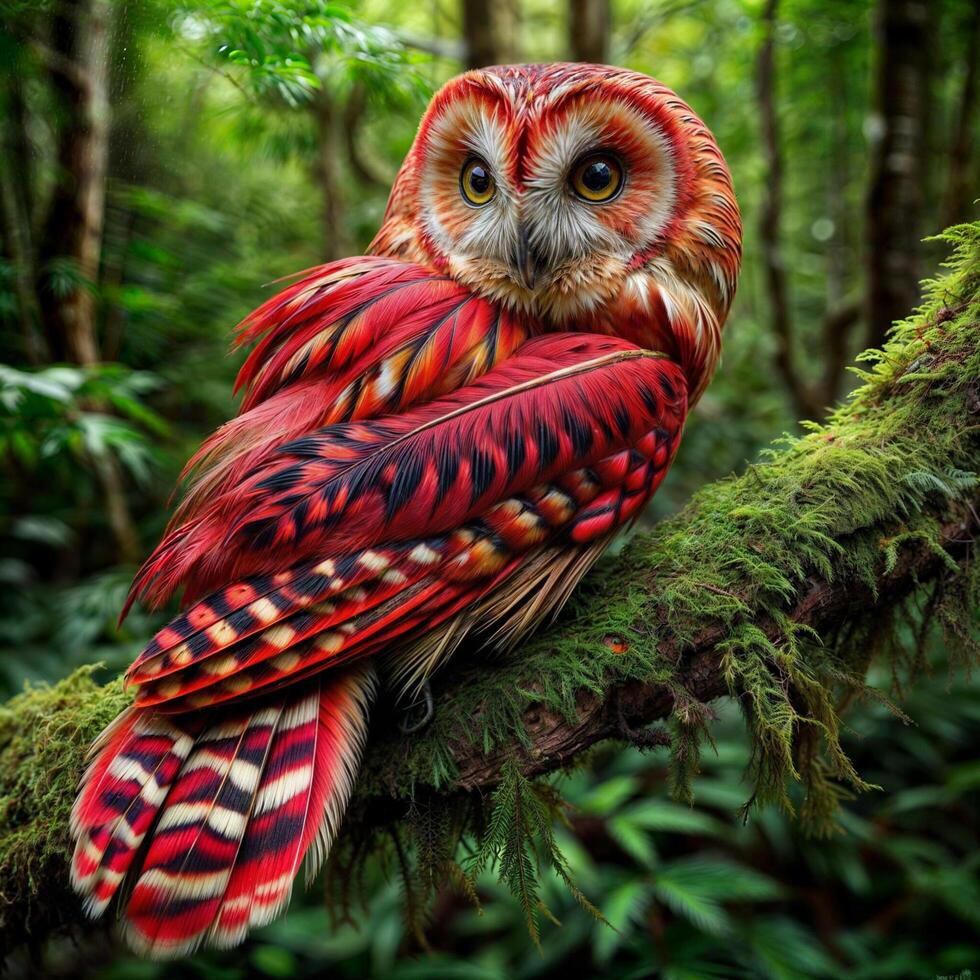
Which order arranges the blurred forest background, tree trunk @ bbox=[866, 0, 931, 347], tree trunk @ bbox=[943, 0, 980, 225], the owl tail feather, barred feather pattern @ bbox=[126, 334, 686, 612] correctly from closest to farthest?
1. the owl tail feather
2. barred feather pattern @ bbox=[126, 334, 686, 612]
3. the blurred forest background
4. tree trunk @ bbox=[866, 0, 931, 347]
5. tree trunk @ bbox=[943, 0, 980, 225]

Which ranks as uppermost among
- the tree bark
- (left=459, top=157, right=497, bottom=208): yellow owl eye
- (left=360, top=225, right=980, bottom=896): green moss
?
the tree bark

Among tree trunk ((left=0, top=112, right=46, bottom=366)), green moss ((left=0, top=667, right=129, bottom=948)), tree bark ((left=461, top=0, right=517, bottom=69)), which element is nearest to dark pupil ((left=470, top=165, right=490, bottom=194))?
green moss ((left=0, top=667, right=129, bottom=948))

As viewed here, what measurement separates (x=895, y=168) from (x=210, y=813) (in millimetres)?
3413

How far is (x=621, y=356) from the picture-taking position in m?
Result: 1.67

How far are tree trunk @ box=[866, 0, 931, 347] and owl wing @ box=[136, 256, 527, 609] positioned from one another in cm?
217

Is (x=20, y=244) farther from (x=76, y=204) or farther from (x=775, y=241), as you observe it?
(x=775, y=241)

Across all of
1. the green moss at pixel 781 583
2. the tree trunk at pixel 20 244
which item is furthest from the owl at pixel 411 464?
the tree trunk at pixel 20 244

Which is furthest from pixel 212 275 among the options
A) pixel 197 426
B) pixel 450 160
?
pixel 450 160

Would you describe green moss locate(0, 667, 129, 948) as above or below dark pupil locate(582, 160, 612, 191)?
below

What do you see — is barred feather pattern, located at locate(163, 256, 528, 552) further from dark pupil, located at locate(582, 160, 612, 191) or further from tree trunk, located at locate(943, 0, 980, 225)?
tree trunk, located at locate(943, 0, 980, 225)

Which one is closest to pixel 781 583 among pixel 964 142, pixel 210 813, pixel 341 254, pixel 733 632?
pixel 733 632

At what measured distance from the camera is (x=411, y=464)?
59.2 inches

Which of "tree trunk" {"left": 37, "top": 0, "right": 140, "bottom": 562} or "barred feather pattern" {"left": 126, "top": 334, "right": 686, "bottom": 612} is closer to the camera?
"barred feather pattern" {"left": 126, "top": 334, "right": 686, "bottom": 612}

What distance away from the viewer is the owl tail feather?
51.1 inches
